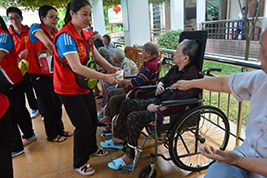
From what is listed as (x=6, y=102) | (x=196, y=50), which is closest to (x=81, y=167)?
(x=6, y=102)

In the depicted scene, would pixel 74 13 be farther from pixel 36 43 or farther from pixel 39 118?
pixel 39 118

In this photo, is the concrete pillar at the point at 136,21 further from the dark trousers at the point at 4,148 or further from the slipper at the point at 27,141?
the dark trousers at the point at 4,148

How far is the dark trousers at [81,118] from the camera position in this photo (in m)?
1.69

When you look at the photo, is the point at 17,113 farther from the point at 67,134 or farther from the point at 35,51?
the point at 35,51

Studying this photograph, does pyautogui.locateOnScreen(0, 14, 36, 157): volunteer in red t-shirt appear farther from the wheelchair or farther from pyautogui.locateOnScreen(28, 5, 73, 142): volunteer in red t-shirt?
the wheelchair

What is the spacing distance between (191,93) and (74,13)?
1.20 metres

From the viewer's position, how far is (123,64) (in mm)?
2855

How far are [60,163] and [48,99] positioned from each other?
79cm

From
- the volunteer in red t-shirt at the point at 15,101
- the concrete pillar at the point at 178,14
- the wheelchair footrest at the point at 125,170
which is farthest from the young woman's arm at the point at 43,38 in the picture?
the concrete pillar at the point at 178,14

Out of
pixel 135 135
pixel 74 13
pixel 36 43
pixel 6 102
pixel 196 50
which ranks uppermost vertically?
pixel 74 13

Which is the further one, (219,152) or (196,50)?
(196,50)

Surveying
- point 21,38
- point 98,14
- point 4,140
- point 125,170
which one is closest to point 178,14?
point 98,14

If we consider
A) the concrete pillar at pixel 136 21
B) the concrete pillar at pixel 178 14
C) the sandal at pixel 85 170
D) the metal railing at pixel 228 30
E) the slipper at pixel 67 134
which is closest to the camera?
the sandal at pixel 85 170

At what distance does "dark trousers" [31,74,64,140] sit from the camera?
2.36 metres
